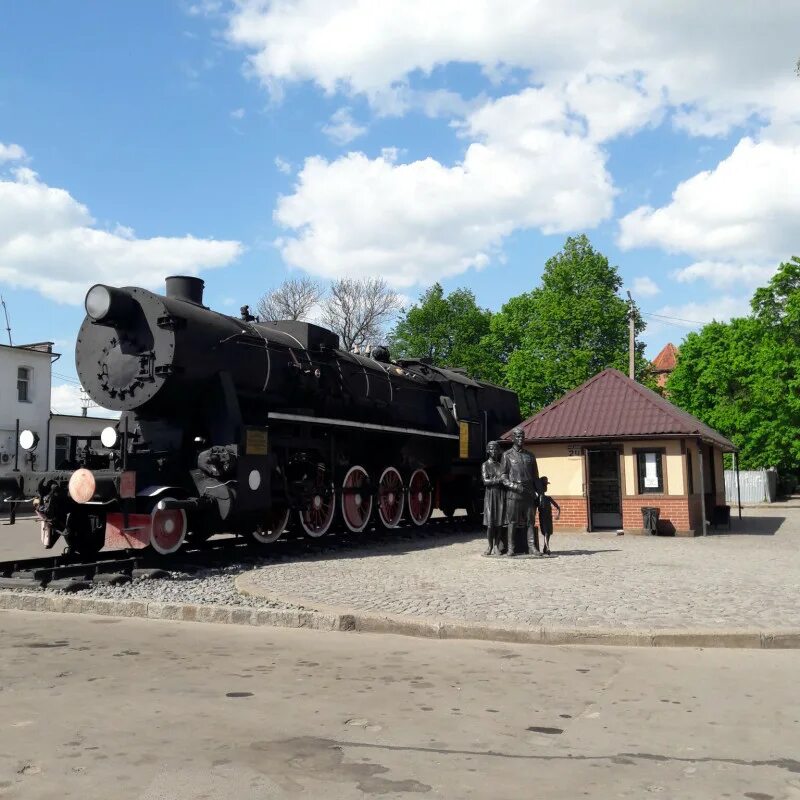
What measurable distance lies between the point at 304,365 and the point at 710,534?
35.8 feet

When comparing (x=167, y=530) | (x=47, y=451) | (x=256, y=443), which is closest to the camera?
(x=167, y=530)

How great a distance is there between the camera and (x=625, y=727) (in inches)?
182

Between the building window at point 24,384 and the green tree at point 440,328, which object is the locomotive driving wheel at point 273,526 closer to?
the building window at point 24,384

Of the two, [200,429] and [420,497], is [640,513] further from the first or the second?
[200,429]

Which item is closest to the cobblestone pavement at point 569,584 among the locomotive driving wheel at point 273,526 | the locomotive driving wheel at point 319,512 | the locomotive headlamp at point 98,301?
the locomotive driving wheel at point 319,512

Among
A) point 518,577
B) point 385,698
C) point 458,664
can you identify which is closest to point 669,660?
point 458,664

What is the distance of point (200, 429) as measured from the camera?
40.5ft

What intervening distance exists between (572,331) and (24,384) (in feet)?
89.8

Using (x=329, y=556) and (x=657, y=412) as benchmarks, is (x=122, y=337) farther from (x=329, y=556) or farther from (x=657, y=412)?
(x=657, y=412)

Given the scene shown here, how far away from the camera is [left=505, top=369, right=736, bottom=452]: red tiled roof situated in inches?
709

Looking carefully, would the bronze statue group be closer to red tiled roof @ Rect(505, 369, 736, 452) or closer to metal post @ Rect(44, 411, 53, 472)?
red tiled roof @ Rect(505, 369, 736, 452)

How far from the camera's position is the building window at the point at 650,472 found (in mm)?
18266

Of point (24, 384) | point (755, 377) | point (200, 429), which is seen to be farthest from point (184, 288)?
point (755, 377)

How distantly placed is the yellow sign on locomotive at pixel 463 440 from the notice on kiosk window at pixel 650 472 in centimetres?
419
